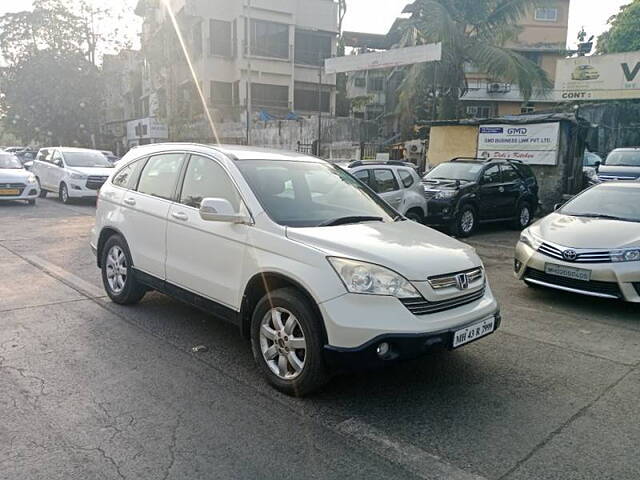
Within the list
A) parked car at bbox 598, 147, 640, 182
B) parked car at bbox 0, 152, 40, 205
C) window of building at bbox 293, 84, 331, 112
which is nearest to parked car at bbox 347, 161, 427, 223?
parked car at bbox 598, 147, 640, 182

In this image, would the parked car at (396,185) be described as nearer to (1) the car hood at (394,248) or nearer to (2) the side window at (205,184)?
(2) the side window at (205,184)

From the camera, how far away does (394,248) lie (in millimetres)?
3885

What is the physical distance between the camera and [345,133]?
22.7m

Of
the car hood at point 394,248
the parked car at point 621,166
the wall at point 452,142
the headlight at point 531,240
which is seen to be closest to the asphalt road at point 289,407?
the car hood at point 394,248

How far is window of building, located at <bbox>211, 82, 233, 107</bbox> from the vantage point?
33.2 meters

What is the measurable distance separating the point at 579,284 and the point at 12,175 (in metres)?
15.0

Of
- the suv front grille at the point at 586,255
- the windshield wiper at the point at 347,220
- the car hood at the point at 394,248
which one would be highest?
the windshield wiper at the point at 347,220

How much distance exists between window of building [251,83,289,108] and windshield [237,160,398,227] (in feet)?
97.2

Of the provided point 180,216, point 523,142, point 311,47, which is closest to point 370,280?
point 180,216

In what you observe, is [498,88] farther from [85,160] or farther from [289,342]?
[289,342]

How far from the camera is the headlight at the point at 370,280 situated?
356 centimetres

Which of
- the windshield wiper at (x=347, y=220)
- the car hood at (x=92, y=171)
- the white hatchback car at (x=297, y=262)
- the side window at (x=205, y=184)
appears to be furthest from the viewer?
the car hood at (x=92, y=171)

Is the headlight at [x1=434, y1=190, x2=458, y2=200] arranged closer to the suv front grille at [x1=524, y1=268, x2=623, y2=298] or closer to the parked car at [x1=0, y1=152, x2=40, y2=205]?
the suv front grille at [x1=524, y1=268, x2=623, y2=298]

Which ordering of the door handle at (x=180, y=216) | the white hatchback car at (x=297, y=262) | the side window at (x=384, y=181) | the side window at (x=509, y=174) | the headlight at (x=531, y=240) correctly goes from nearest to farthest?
the white hatchback car at (x=297, y=262) < the door handle at (x=180, y=216) < the headlight at (x=531, y=240) < the side window at (x=384, y=181) < the side window at (x=509, y=174)
